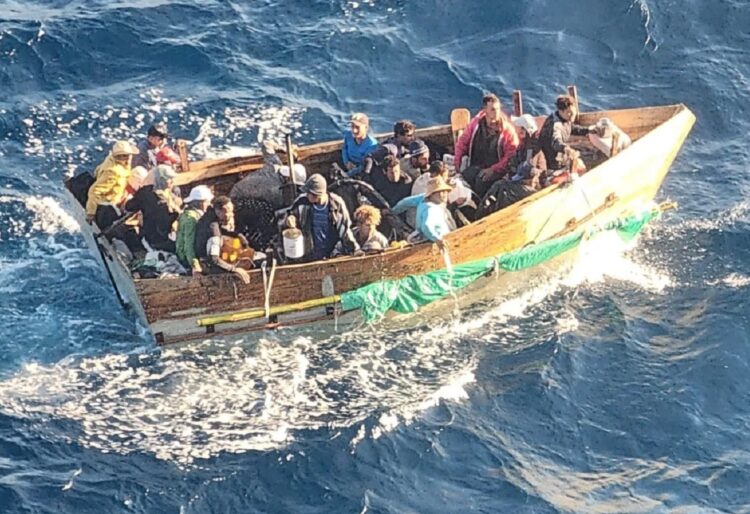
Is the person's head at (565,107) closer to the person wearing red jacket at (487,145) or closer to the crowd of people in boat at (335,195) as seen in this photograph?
the crowd of people in boat at (335,195)

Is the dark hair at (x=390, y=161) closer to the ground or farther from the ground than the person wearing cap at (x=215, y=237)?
farther from the ground

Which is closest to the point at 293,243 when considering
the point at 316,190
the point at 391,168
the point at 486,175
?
the point at 316,190

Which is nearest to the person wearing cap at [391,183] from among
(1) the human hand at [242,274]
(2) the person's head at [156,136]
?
(1) the human hand at [242,274]

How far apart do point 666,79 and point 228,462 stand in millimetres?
13028

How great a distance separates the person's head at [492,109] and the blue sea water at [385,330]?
8.69 ft

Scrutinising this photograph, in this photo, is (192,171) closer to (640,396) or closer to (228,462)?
(228,462)

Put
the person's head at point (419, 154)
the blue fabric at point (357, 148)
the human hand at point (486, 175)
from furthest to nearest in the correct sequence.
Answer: the blue fabric at point (357, 148) → the human hand at point (486, 175) → the person's head at point (419, 154)

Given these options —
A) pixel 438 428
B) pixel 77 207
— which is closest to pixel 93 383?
pixel 77 207

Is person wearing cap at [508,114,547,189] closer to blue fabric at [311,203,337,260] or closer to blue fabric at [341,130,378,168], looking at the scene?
blue fabric at [341,130,378,168]

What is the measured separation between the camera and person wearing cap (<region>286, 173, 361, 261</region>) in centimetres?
1680

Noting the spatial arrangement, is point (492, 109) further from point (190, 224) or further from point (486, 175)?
point (190, 224)

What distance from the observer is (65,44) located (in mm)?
24062

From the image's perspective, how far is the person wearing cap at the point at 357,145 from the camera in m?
18.8

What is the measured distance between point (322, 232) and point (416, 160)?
2518 millimetres
